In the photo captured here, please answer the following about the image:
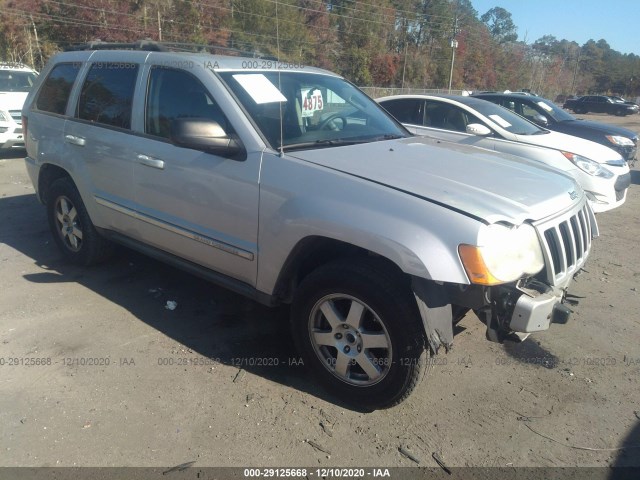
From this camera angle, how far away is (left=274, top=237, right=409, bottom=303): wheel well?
9.53 ft

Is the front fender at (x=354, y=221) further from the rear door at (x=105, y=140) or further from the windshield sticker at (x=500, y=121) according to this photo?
the windshield sticker at (x=500, y=121)

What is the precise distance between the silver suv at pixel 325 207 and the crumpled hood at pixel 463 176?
15 millimetres

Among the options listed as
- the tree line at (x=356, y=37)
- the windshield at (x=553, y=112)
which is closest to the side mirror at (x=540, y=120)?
the windshield at (x=553, y=112)

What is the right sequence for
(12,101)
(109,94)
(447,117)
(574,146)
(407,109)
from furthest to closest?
(12,101), (407,109), (447,117), (574,146), (109,94)

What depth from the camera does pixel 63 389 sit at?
320cm

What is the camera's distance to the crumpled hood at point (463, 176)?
9.03 ft

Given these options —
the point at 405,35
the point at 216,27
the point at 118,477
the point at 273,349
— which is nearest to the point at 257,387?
the point at 273,349

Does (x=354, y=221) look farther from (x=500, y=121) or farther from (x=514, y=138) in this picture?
(x=500, y=121)

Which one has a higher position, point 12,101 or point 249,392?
point 12,101

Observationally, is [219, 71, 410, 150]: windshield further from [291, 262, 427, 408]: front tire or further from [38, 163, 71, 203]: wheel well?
[38, 163, 71, 203]: wheel well

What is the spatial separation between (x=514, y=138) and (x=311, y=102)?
4.35 meters

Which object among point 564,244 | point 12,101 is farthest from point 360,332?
point 12,101

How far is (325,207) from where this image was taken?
113 inches

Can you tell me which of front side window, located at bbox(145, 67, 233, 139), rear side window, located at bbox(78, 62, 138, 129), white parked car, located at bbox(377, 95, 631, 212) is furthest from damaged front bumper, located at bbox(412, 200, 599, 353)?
white parked car, located at bbox(377, 95, 631, 212)
